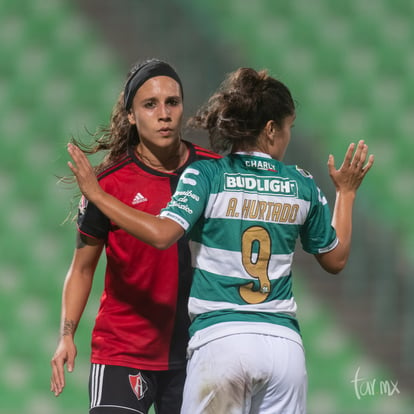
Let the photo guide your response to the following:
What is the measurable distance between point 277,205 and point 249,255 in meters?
0.14

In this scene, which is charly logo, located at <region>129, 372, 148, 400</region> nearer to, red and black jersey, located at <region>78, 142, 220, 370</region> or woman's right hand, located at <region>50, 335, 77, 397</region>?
red and black jersey, located at <region>78, 142, 220, 370</region>

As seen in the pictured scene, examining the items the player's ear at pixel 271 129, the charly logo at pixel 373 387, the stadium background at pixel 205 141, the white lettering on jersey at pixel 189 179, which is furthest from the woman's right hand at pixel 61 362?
the charly logo at pixel 373 387

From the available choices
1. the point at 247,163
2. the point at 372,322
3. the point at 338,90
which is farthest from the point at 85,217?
the point at 338,90

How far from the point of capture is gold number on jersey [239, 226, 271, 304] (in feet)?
6.25

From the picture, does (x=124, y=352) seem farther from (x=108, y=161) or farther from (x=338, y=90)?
(x=338, y=90)

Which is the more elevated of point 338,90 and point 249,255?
point 338,90

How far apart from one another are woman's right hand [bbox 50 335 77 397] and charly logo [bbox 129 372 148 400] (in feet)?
0.56

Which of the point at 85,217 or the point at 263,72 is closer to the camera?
the point at 263,72

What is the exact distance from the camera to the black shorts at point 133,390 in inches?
88.6

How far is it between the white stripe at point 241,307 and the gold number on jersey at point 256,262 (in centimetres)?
2

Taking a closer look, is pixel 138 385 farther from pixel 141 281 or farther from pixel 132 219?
pixel 132 219

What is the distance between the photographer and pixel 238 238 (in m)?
1.90

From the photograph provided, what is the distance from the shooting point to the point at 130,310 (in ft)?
7.75

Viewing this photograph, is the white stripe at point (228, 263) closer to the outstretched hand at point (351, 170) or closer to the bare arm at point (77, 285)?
the outstretched hand at point (351, 170)
